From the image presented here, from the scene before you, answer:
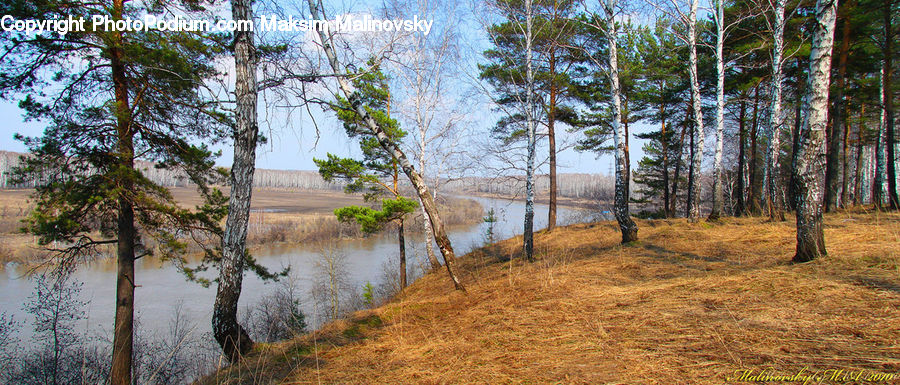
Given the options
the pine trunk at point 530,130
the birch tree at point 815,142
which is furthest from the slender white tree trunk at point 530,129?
the birch tree at point 815,142

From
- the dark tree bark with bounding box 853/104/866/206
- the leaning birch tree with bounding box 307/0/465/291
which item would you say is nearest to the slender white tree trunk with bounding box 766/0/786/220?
the dark tree bark with bounding box 853/104/866/206

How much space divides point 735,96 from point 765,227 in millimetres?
11173

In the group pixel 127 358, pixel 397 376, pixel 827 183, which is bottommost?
pixel 127 358

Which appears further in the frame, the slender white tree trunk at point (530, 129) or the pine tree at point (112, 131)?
the slender white tree trunk at point (530, 129)

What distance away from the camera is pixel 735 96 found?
1602cm

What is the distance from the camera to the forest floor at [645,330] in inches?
88.1

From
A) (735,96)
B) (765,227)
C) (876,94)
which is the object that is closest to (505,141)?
(765,227)

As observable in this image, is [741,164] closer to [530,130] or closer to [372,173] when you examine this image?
[530,130]

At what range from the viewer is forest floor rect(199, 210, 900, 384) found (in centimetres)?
224

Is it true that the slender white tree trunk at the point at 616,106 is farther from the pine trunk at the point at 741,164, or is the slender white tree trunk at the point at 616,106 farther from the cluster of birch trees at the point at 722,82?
the pine trunk at the point at 741,164

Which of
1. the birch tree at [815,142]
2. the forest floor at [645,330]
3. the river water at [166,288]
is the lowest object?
the river water at [166,288]

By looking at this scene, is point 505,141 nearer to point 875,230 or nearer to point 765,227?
point 765,227

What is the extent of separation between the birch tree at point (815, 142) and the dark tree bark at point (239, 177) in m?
6.31

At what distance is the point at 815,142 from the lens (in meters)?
4.28
